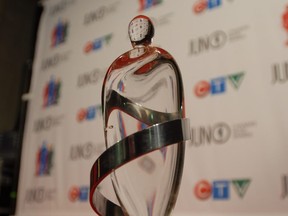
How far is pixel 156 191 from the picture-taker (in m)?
0.60

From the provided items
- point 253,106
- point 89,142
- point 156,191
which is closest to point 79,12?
point 89,142

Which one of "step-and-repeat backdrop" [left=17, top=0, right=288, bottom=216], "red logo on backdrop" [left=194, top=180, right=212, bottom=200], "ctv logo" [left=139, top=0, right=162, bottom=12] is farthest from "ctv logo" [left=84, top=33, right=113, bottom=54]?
"red logo on backdrop" [left=194, top=180, right=212, bottom=200]

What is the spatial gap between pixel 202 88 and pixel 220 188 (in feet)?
0.92

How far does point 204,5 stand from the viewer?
1.15 meters

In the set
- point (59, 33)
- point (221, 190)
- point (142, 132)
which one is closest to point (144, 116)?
point (142, 132)

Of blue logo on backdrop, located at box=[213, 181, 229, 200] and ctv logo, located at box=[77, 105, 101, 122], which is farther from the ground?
ctv logo, located at box=[77, 105, 101, 122]

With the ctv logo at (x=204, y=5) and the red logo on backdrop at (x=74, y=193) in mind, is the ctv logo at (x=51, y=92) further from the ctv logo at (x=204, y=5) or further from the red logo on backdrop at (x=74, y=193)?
the ctv logo at (x=204, y=5)

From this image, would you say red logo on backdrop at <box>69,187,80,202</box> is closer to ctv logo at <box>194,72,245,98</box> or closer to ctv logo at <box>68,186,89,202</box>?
ctv logo at <box>68,186,89,202</box>

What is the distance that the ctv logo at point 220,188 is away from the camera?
91 centimetres

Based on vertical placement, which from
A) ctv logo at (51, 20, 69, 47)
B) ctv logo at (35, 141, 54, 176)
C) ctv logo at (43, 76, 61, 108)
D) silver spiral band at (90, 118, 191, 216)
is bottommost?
silver spiral band at (90, 118, 191, 216)

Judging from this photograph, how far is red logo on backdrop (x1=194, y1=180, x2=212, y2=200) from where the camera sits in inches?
38.1

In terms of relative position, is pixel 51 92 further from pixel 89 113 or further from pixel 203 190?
pixel 203 190

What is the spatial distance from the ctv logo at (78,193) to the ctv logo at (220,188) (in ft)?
1.37

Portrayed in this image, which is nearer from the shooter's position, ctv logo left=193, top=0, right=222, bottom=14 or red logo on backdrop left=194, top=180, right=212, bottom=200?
red logo on backdrop left=194, top=180, right=212, bottom=200
